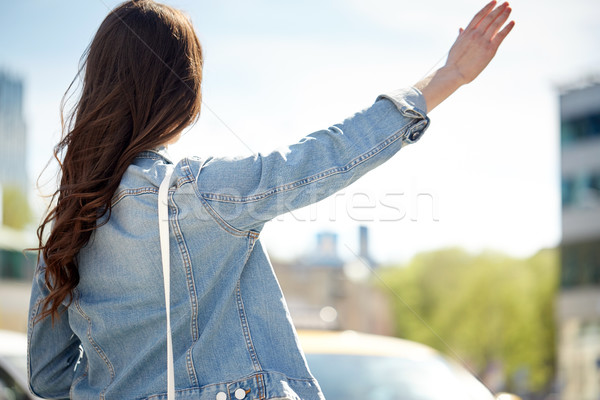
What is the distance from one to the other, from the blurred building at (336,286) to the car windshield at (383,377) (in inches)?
1225

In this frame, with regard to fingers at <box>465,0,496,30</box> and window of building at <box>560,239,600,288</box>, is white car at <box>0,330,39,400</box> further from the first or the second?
window of building at <box>560,239,600,288</box>

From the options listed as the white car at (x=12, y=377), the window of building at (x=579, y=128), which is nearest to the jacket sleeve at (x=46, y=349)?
the white car at (x=12, y=377)

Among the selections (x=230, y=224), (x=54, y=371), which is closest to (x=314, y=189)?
(x=230, y=224)

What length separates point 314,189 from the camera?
1.28 m

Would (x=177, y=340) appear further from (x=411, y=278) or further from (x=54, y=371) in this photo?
(x=411, y=278)

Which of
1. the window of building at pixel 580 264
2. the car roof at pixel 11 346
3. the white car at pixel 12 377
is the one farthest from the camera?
the window of building at pixel 580 264

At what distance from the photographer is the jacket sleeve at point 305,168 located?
1.27 meters

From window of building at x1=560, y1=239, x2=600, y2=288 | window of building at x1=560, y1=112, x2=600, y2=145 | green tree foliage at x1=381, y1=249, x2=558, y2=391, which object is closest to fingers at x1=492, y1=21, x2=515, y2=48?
window of building at x1=560, y1=239, x2=600, y2=288

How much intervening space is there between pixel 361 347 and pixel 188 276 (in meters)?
2.56

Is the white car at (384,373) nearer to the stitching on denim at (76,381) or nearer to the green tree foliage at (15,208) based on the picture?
the stitching on denim at (76,381)

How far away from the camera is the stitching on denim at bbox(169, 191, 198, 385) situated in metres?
1.32

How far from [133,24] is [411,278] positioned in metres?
45.6

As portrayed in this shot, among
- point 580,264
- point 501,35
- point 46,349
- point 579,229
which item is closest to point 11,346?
point 46,349

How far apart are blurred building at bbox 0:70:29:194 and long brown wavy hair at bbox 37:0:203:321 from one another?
70.8 meters
